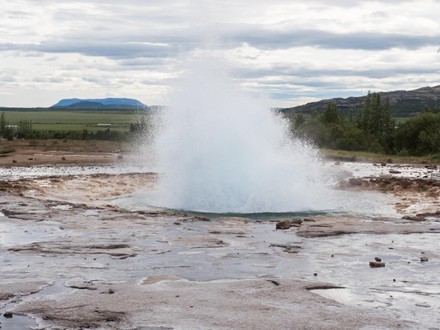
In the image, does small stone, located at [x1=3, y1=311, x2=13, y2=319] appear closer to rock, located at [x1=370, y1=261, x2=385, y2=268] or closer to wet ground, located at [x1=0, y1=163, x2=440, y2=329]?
wet ground, located at [x1=0, y1=163, x2=440, y2=329]

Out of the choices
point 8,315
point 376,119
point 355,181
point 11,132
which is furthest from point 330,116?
point 8,315

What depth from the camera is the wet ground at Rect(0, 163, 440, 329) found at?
11203mm

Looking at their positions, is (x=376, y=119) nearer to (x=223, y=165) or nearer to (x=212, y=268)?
(x=223, y=165)

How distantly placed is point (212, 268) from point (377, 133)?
6445 centimetres

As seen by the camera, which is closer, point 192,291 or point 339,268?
point 192,291

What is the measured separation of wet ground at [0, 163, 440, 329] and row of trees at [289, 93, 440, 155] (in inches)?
1467

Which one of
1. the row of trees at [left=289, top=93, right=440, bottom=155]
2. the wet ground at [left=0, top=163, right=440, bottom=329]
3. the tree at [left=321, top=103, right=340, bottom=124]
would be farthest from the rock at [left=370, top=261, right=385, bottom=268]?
the tree at [left=321, top=103, right=340, bottom=124]

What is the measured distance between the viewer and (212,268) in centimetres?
1495

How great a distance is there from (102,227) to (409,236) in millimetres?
8051

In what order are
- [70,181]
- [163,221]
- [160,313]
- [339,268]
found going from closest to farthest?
[160,313], [339,268], [163,221], [70,181]

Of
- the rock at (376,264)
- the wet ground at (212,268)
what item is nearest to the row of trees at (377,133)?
the wet ground at (212,268)

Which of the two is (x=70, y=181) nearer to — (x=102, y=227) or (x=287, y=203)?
(x=287, y=203)

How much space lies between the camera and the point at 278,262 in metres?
15.6

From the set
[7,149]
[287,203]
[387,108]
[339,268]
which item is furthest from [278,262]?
[387,108]
